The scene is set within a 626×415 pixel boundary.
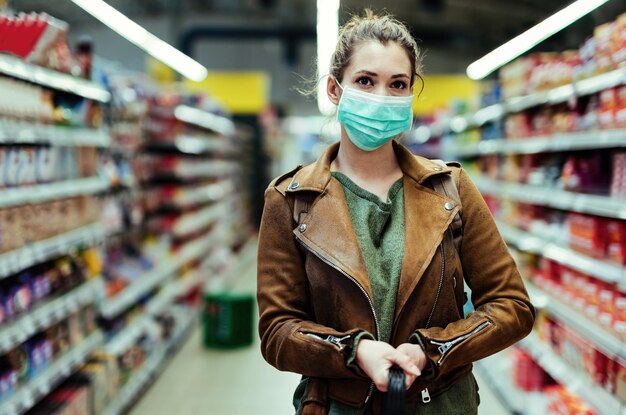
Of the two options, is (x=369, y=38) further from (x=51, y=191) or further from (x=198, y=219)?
(x=198, y=219)

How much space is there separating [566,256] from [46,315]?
2986mm

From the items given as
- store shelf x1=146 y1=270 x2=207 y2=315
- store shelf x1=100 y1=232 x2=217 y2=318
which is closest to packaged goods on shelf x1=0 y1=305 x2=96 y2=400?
store shelf x1=100 y1=232 x2=217 y2=318

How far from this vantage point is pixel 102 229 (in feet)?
15.1

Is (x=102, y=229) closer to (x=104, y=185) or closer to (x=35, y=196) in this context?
(x=104, y=185)

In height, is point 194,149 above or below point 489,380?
above

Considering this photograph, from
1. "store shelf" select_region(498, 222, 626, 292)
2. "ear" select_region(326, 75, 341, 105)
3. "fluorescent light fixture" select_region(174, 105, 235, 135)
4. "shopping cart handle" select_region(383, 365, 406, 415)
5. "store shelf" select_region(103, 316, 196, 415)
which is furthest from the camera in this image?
"fluorescent light fixture" select_region(174, 105, 235, 135)

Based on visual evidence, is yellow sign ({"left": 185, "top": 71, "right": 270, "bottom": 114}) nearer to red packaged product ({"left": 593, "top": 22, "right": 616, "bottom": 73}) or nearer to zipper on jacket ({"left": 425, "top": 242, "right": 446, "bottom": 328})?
red packaged product ({"left": 593, "top": 22, "right": 616, "bottom": 73})

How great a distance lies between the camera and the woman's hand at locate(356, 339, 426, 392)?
147cm

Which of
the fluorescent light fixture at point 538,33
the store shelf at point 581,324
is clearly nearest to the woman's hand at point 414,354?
the store shelf at point 581,324

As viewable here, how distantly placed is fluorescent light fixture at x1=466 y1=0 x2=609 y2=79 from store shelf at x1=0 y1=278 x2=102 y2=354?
3668 mm

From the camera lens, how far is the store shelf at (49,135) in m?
3.17

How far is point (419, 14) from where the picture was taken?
19.6m

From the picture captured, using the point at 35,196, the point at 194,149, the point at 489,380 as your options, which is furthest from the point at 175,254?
the point at 35,196

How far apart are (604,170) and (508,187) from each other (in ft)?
5.10
